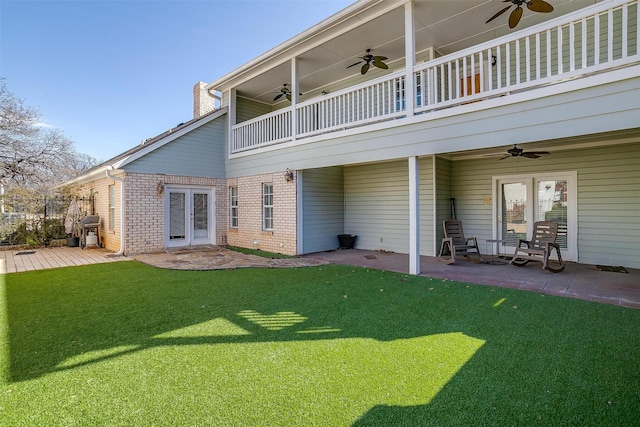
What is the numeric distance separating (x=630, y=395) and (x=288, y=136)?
8.40 m

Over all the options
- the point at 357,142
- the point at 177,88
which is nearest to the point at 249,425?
the point at 357,142

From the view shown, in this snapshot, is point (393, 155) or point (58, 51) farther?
point (58, 51)

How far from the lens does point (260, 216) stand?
10.3 meters

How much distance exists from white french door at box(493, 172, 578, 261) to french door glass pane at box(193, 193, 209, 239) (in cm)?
937

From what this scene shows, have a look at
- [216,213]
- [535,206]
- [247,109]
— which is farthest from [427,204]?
[247,109]

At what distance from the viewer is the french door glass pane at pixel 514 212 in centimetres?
862

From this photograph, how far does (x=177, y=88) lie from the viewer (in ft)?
67.4

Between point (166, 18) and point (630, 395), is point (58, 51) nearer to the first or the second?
point (166, 18)

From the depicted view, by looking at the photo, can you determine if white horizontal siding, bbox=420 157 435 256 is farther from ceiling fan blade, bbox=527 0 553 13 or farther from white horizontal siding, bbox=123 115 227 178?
white horizontal siding, bbox=123 115 227 178

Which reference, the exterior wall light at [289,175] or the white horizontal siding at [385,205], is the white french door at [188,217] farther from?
the white horizontal siding at [385,205]

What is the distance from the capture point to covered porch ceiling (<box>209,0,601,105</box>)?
6.74 metres

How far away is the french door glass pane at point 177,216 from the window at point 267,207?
2817mm

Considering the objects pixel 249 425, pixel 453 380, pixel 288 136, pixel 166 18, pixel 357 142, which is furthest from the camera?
pixel 166 18

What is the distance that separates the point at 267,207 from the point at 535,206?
774cm
